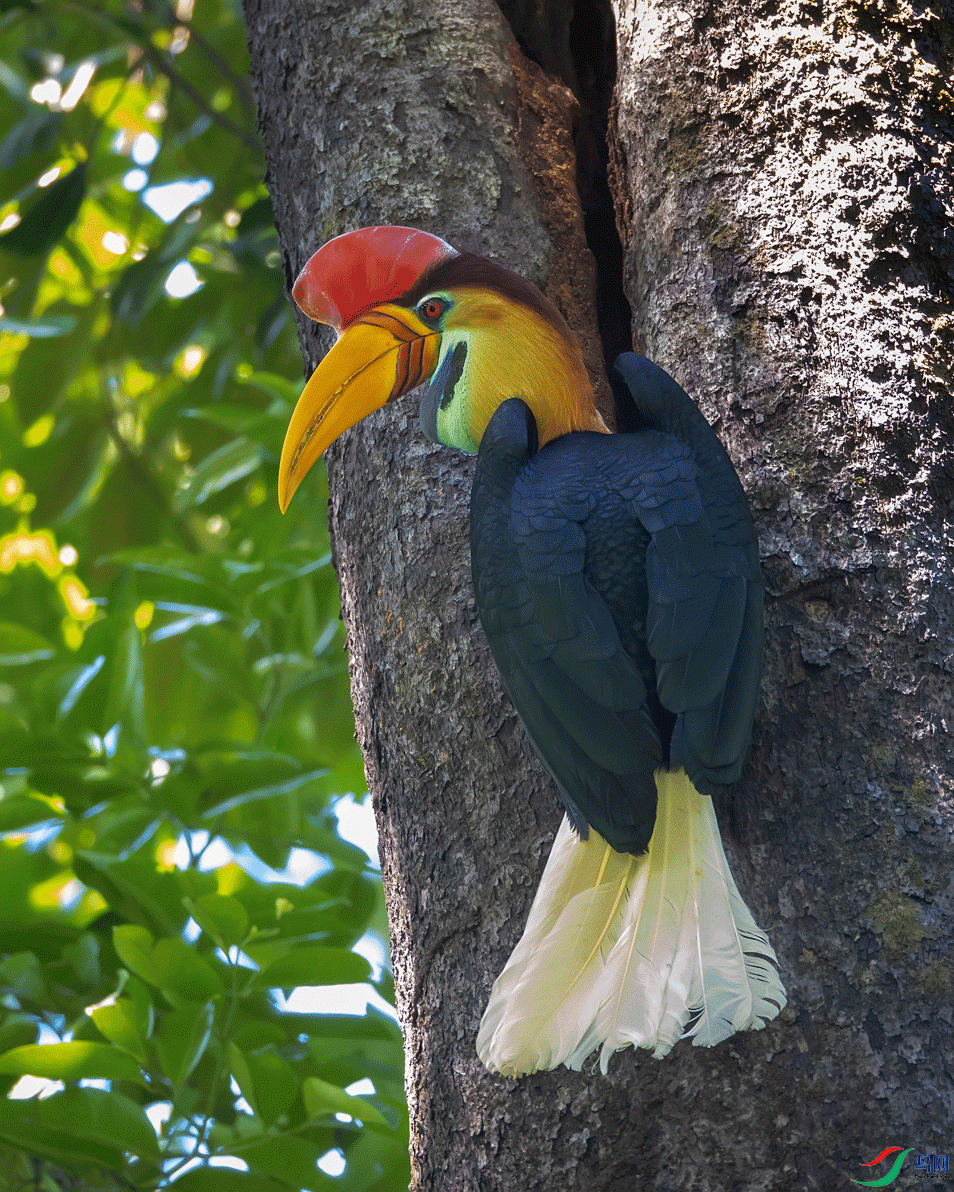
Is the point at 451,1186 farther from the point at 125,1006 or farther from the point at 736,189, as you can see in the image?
the point at 736,189

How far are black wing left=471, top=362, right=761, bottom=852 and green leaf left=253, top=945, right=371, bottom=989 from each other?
2.09 ft

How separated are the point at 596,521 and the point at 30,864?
1.24m

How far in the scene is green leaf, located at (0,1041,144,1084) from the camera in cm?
146

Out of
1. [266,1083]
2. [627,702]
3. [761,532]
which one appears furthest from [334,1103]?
[761,532]

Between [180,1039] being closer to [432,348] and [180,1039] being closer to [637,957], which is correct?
[637,957]

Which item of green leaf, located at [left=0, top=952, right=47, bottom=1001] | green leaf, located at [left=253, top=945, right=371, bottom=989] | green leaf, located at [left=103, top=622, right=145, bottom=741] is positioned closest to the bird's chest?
green leaf, located at [left=253, top=945, right=371, bottom=989]

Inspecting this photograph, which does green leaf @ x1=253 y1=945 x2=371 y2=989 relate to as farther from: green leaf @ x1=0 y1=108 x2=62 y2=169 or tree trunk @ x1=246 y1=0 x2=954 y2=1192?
green leaf @ x1=0 y1=108 x2=62 y2=169

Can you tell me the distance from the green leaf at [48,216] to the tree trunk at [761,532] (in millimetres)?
968

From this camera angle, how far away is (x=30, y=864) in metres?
1.82

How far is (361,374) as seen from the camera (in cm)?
124

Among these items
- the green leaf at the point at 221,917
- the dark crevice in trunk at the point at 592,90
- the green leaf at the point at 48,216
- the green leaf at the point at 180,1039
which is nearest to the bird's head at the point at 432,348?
the dark crevice in trunk at the point at 592,90

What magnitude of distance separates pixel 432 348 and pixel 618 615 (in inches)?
15.8

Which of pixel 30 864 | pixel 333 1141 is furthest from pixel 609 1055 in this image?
pixel 30 864

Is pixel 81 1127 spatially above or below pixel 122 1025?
below
